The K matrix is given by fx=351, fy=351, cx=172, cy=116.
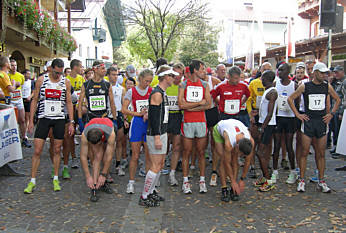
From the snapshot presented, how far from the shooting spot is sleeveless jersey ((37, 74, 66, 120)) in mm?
5859

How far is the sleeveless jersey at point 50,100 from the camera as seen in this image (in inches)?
231

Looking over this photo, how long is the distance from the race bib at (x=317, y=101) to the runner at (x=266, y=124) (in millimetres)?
569

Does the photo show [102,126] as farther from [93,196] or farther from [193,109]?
[193,109]

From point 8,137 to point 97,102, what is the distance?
2.01m

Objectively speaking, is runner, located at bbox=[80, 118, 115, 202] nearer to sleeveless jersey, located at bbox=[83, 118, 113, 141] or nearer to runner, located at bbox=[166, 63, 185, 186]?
sleeveless jersey, located at bbox=[83, 118, 113, 141]

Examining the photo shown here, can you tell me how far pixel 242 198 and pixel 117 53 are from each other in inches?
2363

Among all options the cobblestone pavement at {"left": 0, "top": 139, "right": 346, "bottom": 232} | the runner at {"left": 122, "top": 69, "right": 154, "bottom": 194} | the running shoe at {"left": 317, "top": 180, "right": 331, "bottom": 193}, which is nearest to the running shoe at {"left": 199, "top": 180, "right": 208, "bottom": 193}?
the cobblestone pavement at {"left": 0, "top": 139, "right": 346, "bottom": 232}

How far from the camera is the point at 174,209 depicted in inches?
199

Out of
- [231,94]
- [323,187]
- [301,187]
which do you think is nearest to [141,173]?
[231,94]

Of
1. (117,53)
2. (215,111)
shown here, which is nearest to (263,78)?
(215,111)

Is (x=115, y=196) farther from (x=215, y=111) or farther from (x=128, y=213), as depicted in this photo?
(x=215, y=111)

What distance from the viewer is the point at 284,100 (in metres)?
6.41

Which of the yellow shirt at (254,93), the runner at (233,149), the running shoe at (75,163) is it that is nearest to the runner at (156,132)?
the runner at (233,149)

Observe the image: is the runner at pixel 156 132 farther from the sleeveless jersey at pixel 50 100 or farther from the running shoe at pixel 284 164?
the running shoe at pixel 284 164
